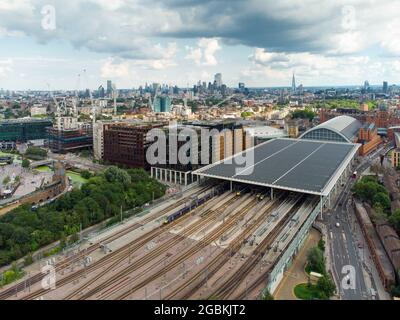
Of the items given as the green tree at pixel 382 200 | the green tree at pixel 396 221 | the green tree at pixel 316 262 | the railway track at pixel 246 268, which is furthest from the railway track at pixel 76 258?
the green tree at pixel 382 200

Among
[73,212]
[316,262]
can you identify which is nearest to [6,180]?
[73,212]

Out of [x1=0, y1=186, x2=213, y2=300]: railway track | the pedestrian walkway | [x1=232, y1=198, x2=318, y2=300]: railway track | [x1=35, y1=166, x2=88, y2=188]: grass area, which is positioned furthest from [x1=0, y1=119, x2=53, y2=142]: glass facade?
[x1=232, y1=198, x2=318, y2=300]: railway track

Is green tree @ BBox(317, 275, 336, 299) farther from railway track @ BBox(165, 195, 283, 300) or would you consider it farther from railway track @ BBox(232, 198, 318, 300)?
railway track @ BBox(165, 195, 283, 300)

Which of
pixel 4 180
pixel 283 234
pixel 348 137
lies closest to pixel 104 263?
pixel 283 234

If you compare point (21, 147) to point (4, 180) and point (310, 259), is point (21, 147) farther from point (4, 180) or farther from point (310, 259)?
point (310, 259)

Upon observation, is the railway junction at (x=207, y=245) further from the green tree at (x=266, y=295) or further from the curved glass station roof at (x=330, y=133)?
the curved glass station roof at (x=330, y=133)

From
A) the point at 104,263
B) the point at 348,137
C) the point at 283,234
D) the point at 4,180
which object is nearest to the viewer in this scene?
the point at 104,263

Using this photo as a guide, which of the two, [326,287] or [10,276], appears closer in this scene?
[326,287]

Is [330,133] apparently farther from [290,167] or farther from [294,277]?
[294,277]
